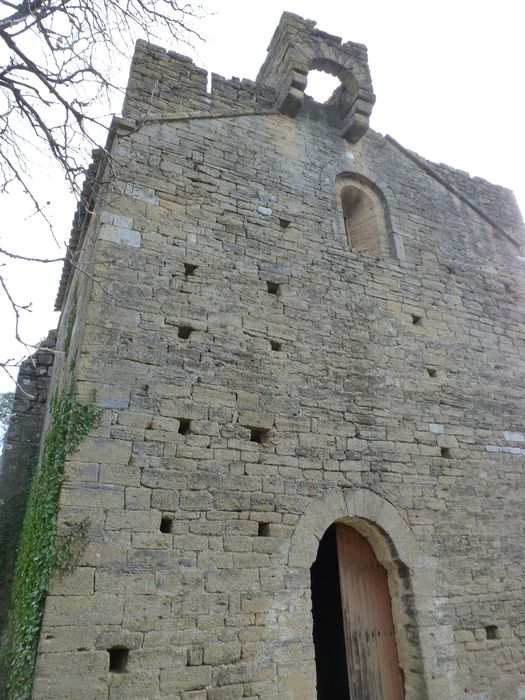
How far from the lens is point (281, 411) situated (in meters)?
5.25

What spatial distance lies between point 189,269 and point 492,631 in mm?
5012

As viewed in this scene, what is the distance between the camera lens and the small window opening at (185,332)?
16.9ft

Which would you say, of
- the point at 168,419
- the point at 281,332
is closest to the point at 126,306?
the point at 168,419

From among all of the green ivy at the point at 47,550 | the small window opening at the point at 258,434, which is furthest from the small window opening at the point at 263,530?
the green ivy at the point at 47,550

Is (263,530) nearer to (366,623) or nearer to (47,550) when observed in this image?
(366,623)

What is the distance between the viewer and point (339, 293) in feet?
20.7

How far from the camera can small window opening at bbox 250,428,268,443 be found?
507cm

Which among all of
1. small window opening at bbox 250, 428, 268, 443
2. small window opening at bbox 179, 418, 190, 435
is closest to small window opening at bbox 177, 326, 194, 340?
small window opening at bbox 179, 418, 190, 435

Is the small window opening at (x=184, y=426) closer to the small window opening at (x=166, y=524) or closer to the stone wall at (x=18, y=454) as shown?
the small window opening at (x=166, y=524)

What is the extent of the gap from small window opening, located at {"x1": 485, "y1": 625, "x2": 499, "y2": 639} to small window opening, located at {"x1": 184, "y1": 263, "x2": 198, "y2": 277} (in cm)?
487

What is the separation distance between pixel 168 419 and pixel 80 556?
1.34 m

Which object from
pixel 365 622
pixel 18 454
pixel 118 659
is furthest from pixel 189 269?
pixel 18 454

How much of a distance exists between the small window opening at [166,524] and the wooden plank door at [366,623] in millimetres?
2036

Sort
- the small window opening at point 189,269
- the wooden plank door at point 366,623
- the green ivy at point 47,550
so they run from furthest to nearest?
the small window opening at point 189,269 < the wooden plank door at point 366,623 < the green ivy at point 47,550
